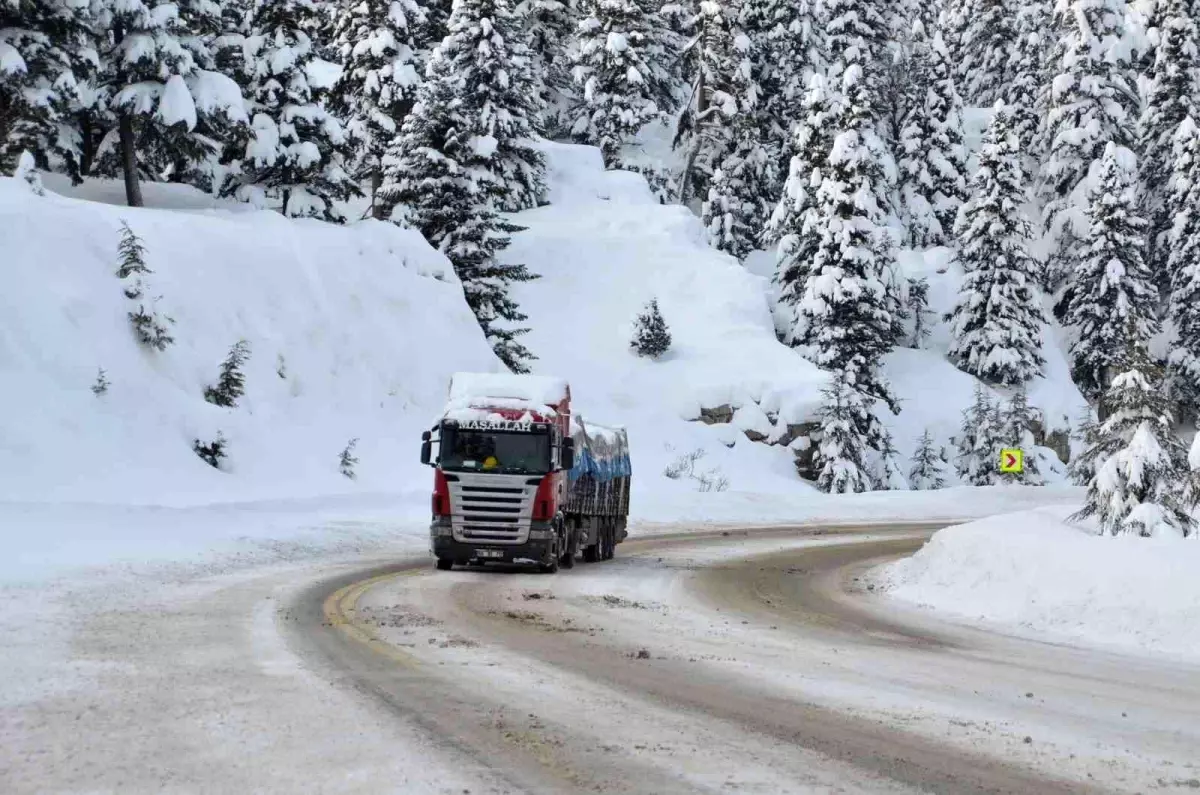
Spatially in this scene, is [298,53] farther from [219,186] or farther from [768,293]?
[768,293]

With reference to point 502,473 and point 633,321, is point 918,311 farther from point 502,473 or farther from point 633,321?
point 502,473

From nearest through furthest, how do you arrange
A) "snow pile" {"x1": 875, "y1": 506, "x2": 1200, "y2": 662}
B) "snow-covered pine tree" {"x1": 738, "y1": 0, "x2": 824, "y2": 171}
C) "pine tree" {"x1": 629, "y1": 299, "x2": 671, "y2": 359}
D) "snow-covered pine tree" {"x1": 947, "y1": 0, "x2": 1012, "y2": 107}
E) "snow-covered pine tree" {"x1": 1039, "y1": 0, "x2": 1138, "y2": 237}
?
"snow pile" {"x1": 875, "y1": 506, "x2": 1200, "y2": 662} < "pine tree" {"x1": 629, "y1": 299, "x2": 671, "y2": 359} < "snow-covered pine tree" {"x1": 1039, "y1": 0, "x2": 1138, "y2": 237} < "snow-covered pine tree" {"x1": 738, "y1": 0, "x2": 824, "y2": 171} < "snow-covered pine tree" {"x1": 947, "y1": 0, "x2": 1012, "y2": 107}

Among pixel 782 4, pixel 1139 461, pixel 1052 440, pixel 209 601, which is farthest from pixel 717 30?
pixel 209 601

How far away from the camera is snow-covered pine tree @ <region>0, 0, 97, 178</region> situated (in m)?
32.6

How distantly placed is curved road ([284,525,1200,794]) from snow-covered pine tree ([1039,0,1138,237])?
2316 inches

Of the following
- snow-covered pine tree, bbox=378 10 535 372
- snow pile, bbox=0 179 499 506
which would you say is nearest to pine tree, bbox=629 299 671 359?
snow-covered pine tree, bbox=378 10 535 372

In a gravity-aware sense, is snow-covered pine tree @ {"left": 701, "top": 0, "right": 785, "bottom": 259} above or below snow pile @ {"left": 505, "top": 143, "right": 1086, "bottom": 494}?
above

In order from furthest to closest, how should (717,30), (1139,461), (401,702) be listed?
(717,30) → (1139,461) → (401,702)

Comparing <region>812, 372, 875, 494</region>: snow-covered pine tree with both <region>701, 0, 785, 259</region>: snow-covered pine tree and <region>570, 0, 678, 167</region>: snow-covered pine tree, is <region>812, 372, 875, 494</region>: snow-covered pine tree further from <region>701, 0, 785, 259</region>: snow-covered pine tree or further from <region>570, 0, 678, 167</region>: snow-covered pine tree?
<region>570, 0, 678, 167</region>: snow-covered pine tree

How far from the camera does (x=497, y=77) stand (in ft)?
184

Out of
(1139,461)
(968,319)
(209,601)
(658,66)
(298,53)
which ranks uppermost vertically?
(658,66)

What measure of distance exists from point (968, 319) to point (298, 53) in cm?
3601

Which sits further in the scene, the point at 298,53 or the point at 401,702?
the point at 298,53

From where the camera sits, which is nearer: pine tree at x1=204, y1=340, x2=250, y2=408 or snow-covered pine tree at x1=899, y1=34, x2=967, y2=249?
pine tree at x1=204, y1=340, x2=250, y2=408
